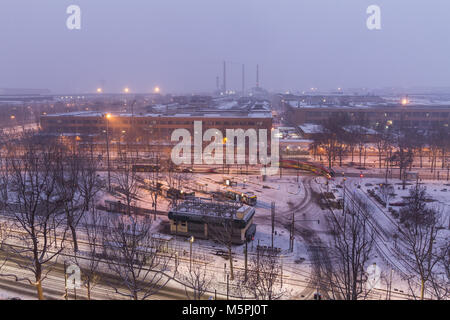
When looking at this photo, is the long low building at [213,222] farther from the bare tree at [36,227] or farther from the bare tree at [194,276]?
the bare tree at [36,227]

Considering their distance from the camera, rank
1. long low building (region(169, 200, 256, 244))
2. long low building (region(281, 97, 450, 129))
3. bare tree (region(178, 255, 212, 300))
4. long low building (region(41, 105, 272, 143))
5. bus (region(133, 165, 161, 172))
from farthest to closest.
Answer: long low building (region(281, 97, 450, 129))
long low building (region(41, 105, 272, 143))
bus (region(133, 165, 161, 172))
long low building (region(169, 200, 256, 244))
bare tree (region(178, 255, 212, 300))

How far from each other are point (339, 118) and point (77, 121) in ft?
109

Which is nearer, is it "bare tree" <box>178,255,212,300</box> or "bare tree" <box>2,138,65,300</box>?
"bare tree" <box>2,138,65,300</box>

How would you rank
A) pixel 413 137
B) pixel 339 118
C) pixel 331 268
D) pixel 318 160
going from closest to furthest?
pixel 331 268
pixel 318 160
pixel 413 137
pixel 339 118

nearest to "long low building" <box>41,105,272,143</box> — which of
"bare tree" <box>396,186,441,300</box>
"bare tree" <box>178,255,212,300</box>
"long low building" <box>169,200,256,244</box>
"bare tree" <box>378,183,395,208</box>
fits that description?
"bare tree" <box>378,183,395,208</box>

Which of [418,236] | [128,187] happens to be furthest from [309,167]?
[418,236]

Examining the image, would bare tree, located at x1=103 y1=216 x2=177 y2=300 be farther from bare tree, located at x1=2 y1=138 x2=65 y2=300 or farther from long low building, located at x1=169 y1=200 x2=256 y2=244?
long low building, located at x1=169 y1=200 x2=256 y2=244

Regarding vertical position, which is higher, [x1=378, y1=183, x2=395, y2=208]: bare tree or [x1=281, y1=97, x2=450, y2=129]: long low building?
[x1=281, y1=97, x2=450, y2=129]: long low building

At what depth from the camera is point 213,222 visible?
13883mm

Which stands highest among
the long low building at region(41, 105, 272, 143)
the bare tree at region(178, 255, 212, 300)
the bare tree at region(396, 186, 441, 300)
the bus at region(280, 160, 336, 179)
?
the long low building at region(41, 105, 272, 143)

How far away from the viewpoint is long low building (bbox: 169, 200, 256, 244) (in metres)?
13.7
